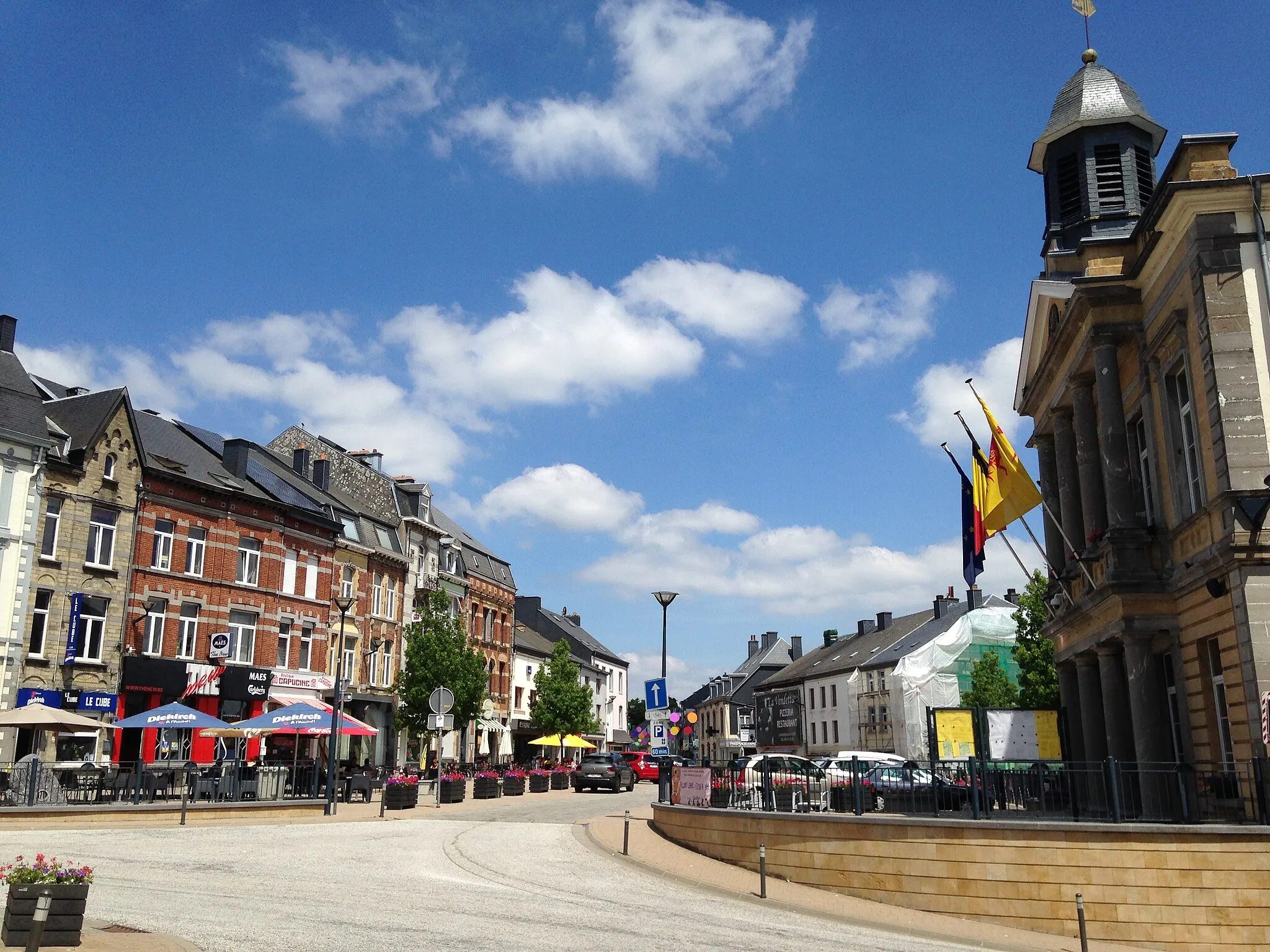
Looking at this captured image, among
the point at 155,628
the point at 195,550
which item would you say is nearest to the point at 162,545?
the point at 195,550

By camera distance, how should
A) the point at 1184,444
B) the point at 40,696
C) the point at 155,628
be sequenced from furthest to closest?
1. the point at 155,628
2. the point at 40,696
3. the point at 1184,444

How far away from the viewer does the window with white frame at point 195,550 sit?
36.9m

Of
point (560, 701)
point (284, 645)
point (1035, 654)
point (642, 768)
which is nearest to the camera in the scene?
point (284, 645)

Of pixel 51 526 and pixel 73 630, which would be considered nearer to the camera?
pixel 73 630

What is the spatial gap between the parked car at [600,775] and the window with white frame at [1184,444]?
29.4m

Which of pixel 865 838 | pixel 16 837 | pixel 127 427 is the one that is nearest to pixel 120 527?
pixel 127 427

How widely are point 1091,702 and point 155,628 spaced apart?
28747 mm

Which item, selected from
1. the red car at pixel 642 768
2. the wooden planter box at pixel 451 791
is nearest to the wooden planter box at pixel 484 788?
the wooden planter box at pixel 451 791

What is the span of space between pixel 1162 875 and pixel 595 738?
72782mm

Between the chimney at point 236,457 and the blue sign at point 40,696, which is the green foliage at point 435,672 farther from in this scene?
the blue sign at point 40,696

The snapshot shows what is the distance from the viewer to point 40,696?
3038cm

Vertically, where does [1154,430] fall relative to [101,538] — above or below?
below

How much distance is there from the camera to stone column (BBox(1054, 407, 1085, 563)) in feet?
74.1

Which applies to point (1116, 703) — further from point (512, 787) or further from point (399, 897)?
point (512, 787)
